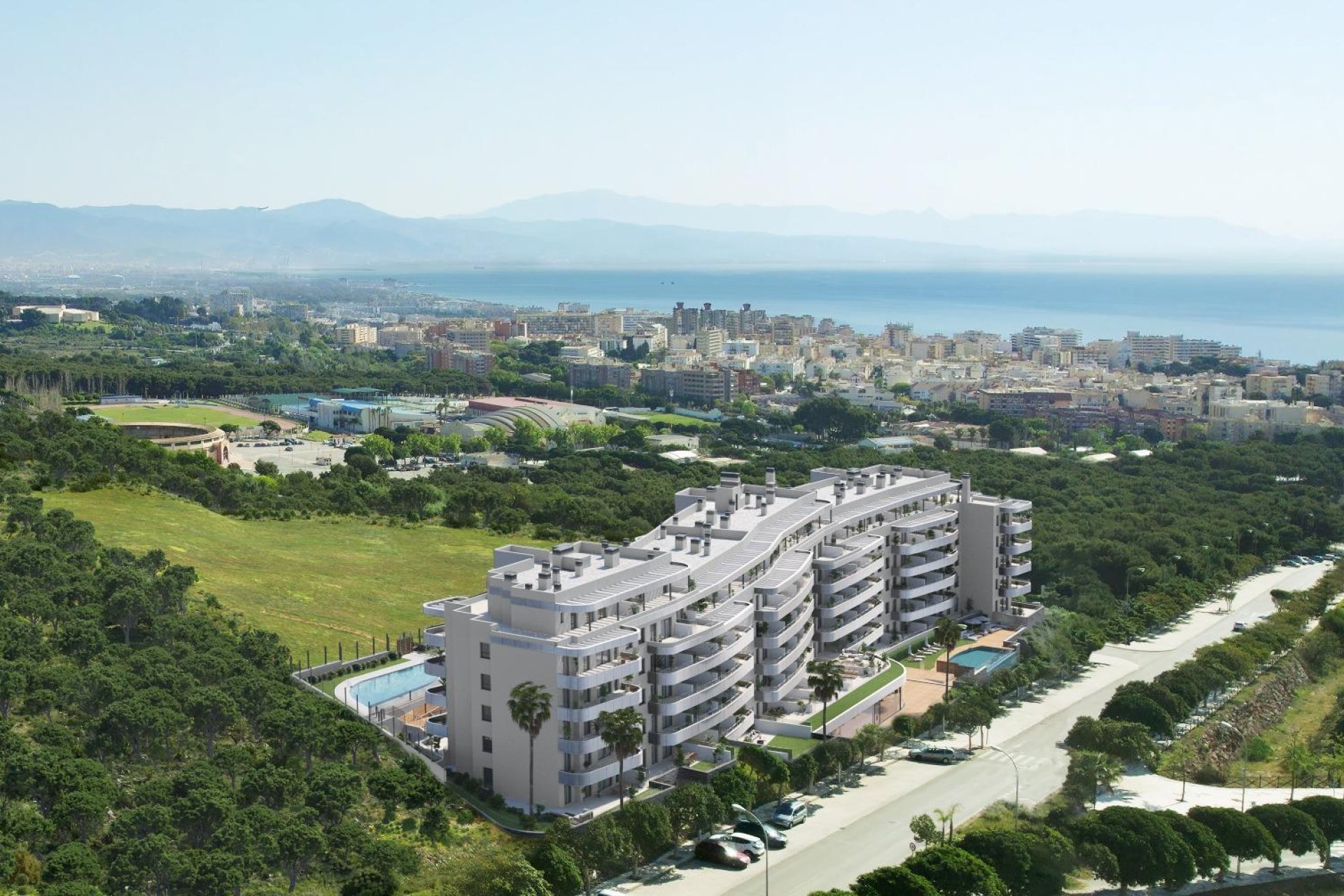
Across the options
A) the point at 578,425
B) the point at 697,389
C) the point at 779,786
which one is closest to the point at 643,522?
the point at 779,786

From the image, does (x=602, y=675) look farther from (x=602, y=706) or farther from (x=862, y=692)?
(x=862, y=692)

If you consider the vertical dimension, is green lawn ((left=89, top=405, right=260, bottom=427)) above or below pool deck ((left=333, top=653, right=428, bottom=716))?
above

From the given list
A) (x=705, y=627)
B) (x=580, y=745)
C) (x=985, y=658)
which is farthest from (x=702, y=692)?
(x=985, y=658)

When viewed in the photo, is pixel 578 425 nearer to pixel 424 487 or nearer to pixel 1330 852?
pixel 424 487

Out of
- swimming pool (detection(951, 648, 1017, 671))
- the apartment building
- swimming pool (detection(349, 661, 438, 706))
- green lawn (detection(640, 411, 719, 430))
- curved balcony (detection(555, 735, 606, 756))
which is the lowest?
swimming pool (detection(951, 648, 1017, 671))

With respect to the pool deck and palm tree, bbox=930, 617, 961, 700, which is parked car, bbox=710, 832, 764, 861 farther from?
palm tree, bbox=930, 617, 961, 700

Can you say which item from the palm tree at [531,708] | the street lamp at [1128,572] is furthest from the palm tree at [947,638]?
the palm tree at [531,708]

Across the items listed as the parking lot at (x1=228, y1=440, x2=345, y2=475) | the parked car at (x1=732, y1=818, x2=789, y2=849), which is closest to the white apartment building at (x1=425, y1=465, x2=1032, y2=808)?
the parked car at (x1=732, y1=818, x2=789, y2=849)
